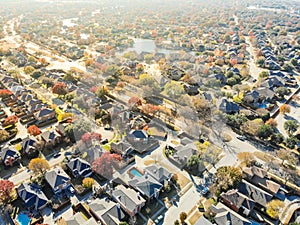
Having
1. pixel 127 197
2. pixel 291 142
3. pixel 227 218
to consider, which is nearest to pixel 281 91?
pixel 291 142

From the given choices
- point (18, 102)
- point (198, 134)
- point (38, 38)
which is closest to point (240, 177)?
point (198, 134)

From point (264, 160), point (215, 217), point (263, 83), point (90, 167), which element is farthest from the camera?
point (263, 83)

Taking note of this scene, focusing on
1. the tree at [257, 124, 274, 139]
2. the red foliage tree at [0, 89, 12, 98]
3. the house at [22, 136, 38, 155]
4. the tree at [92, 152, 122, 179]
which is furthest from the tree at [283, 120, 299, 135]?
the red foliage tree at [0, 89, 12, 98]

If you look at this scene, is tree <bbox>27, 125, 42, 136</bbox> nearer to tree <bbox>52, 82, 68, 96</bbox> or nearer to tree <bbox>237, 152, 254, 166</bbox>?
tree <bbox>52, 82, 68, 96</bbox>

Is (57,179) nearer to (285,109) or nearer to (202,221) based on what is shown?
(202,221)

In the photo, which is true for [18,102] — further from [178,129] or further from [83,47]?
[83,47]

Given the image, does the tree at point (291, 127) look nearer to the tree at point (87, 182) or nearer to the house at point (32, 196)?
the tree at point (87, 182)

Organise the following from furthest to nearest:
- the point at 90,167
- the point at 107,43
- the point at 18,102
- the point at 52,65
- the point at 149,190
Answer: the point at 107,43 < the point at 52,65 < the point at 18,102 < the point at 90,167 < the point at 149,190
